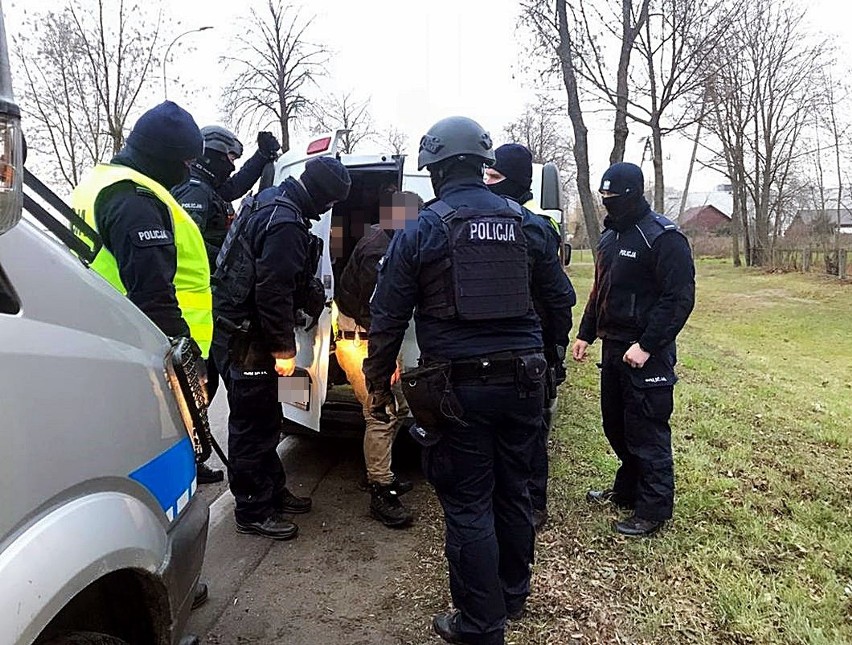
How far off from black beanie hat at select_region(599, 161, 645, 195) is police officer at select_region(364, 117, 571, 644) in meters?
1.03

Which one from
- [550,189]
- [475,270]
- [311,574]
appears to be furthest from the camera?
[550,189]

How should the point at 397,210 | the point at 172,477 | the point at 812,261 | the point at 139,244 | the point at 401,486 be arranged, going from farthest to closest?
1. the point at 812,261
2. the point at 401,486
3. the point at 397,210
4. the point at 139,244
5. the point at 172,477

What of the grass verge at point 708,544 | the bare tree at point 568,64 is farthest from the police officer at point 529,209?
the bare tree at point 568,64

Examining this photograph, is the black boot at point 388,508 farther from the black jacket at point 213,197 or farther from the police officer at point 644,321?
the black jacket at point 213,197

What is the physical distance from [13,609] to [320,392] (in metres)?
2.88

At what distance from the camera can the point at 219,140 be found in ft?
16.0

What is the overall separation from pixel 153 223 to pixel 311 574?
182 cm

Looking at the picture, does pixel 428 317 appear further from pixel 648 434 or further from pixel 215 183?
pixel 215 183

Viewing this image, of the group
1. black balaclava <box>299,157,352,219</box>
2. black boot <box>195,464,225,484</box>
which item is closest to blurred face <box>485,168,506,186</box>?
black balaclava <box>299,157,352,219</box>

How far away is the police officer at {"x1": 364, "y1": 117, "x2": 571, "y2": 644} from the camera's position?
2.66 meters

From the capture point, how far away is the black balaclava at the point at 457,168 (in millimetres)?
2822

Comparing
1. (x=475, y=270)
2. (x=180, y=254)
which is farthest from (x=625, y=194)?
(x=180, y=254)

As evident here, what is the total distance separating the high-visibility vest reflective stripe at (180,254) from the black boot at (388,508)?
1.39m

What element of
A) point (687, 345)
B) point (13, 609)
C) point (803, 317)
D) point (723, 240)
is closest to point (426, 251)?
point (13, 609)
